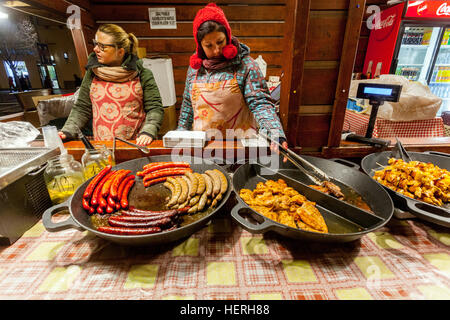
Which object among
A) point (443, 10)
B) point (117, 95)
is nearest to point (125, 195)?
point (117, 95)

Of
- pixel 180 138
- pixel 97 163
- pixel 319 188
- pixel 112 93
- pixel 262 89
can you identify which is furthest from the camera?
pixel 112 93

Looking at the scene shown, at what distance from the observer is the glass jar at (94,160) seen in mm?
1749

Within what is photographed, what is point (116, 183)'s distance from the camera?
4.94 feet

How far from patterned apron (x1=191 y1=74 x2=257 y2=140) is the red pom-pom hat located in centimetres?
23

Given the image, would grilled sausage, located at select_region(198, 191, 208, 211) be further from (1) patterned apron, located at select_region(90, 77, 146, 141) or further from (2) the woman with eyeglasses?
(1) patterned apron, located at select_region(90, 77, 146, 141)

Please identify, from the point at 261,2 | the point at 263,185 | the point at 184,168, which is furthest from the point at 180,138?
the point at 261,2

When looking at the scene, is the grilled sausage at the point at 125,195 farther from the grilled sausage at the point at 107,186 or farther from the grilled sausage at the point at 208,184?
the grilled sausage at the point at 208,184

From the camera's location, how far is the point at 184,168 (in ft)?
6.04

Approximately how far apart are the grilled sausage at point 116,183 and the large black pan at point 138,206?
113 millimetres

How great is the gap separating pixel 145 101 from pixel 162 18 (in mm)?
4006

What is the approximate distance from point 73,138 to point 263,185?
2.34 meters

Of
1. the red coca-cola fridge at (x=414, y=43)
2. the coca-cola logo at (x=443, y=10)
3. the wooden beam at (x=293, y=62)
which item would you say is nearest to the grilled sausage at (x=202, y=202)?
the wooden beam at (x=293, y=62)

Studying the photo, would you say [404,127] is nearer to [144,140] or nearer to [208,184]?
[208,184]
